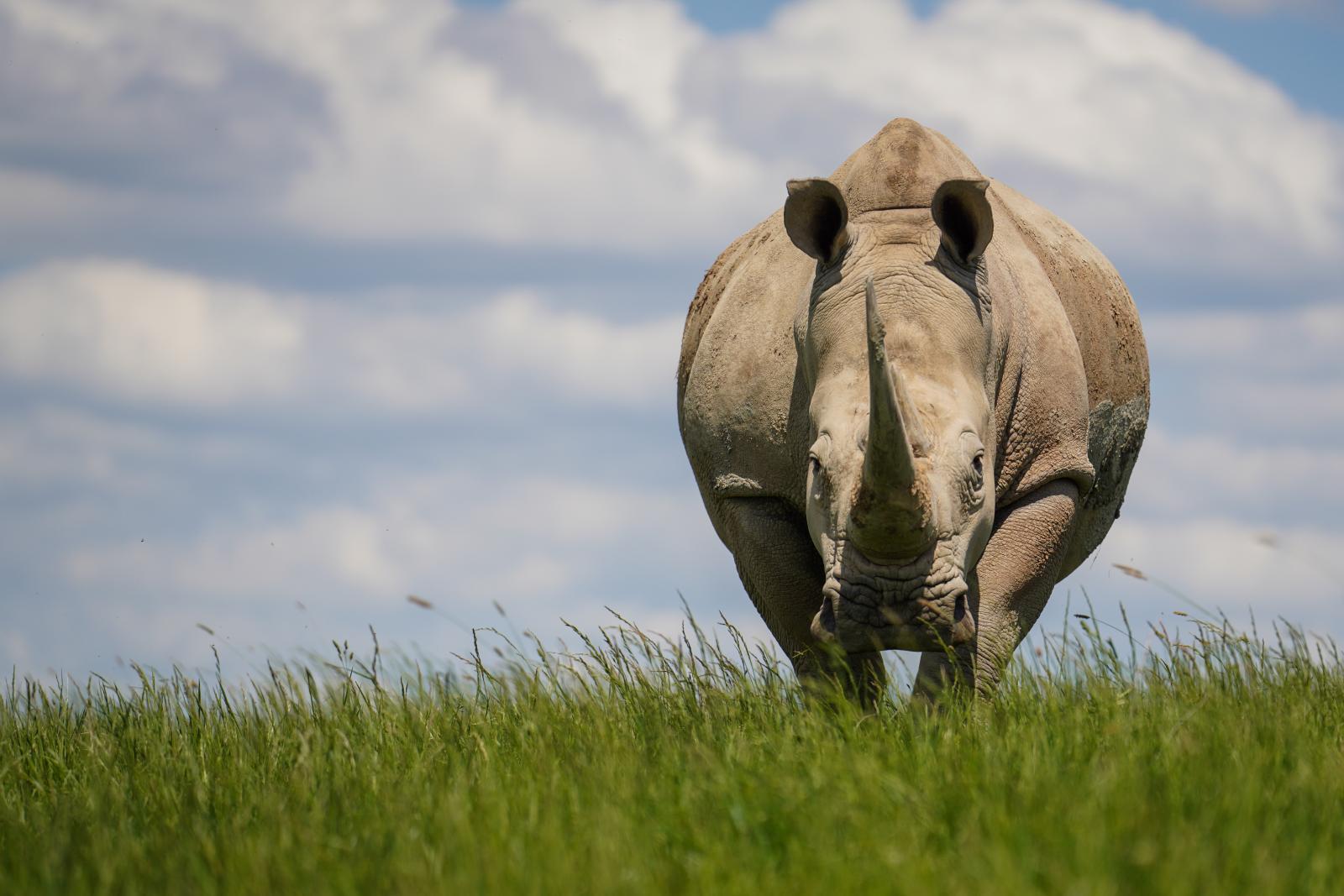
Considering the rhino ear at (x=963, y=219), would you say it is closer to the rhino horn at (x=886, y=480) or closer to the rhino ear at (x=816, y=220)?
the rhino ear at (x=816, y=220)

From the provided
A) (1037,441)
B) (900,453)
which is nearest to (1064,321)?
(1037,441)

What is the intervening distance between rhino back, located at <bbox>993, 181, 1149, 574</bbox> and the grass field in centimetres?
121

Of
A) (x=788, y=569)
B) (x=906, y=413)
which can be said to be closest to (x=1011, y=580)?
(x=788, y=569)

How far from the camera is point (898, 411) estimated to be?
471cm

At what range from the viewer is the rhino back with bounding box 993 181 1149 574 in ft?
22.5

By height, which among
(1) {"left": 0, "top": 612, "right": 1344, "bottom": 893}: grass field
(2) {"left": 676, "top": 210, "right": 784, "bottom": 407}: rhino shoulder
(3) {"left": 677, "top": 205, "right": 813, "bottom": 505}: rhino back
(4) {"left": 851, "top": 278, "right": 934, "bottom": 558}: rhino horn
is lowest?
(1) {"left": 0, "top": 612, "right": 1344, "bottom": 893}: grass field

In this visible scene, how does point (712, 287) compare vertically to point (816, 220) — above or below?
above

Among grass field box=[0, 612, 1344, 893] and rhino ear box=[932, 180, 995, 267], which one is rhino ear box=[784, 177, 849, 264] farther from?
grass field box=[0, 612, 1344, 893]

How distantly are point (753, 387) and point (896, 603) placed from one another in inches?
59.1

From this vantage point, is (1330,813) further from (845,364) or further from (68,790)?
(68,790)

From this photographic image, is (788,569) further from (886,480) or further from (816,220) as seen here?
(886,480)

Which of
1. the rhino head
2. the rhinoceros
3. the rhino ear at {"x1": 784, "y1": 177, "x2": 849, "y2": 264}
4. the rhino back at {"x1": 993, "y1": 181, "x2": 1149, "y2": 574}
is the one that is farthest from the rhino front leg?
the rhino ear at {"x1": 784, "y1": 177, "x2": 849, "y2": 264}

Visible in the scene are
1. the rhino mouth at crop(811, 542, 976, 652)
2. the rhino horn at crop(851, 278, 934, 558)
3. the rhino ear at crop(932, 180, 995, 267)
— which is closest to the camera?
the rhino horn at crop(851, 278, 934, 558)

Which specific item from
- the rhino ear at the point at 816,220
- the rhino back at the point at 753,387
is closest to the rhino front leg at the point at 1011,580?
the rhino back at the point at 753,387
